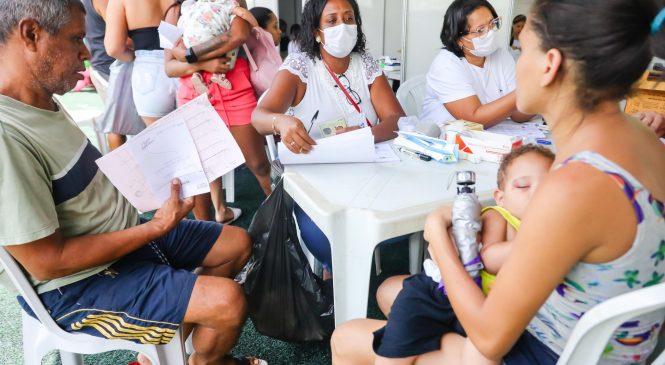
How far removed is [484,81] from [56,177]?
1861 millimetres

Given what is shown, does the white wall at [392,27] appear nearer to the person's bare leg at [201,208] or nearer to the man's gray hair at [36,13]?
the person's bare leg at [201,208]

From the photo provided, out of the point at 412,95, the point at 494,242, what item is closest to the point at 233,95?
the point at 412,95

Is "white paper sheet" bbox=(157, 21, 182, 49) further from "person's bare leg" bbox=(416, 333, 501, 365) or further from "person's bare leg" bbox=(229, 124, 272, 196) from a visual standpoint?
"person's bare leg" bbox=(416, 333, 501, 365)

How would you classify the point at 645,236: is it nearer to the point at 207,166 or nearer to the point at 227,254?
the point at 207,166

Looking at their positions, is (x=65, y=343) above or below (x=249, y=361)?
above

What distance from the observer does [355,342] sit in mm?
1050

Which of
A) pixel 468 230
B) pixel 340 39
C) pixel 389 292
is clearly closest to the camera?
pixel 468 230

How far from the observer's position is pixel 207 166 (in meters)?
1.31

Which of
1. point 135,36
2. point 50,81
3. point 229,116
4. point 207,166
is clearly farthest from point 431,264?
Answer: point 135,36

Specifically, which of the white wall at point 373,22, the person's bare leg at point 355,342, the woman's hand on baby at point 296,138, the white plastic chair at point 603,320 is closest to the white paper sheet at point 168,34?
the woman's hand on baby at point 296,138

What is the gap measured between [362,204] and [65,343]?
0.89 meters

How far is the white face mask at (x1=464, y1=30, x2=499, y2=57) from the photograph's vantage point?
6.77 feet

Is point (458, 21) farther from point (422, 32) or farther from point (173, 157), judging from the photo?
point (422, 32)

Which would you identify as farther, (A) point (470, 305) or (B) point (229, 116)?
(B) point (229, 116)
